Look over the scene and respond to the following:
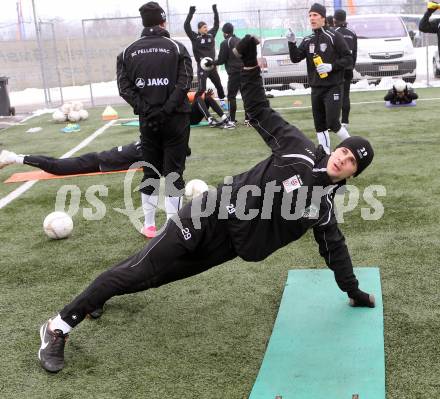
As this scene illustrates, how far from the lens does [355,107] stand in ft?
49.0

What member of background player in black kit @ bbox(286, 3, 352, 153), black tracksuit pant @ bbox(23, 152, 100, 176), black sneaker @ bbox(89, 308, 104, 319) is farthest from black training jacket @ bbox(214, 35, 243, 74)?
black sneaker @ bbox(89, 308, 104, 319)

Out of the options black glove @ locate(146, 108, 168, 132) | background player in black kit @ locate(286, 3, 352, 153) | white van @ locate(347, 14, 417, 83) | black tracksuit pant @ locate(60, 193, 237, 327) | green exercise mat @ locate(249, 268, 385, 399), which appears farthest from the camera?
white van @ locate(347, 14, 417, 83)

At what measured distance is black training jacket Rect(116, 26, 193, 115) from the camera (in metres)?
5.70

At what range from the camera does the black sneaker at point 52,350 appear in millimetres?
3883

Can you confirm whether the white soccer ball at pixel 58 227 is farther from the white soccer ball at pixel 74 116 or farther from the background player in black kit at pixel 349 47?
the white soccer ball at pixel 74 116

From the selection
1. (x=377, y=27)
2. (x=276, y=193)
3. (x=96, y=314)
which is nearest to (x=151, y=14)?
(x=276, y=193)

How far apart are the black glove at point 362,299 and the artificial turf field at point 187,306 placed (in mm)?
132

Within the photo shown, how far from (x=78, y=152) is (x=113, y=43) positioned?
16161 mm

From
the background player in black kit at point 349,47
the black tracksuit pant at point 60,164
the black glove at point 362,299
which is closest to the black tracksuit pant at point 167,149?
the black tracksuit pant at point 60,164

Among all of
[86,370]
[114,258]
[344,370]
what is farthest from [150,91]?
[344,370]

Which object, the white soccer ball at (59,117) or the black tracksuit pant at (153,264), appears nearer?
the black tracksuit pant at (153,264)

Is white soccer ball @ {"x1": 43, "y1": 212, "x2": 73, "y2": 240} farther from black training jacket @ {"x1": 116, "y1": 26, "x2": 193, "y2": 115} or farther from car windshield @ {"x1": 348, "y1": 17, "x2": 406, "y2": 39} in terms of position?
car windshield @ {"x1": 348, "y1": 17, "x2": 406, "y2": 39}

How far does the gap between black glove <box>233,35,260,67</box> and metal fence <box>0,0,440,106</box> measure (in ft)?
48.3

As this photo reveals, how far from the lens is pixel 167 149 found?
→ 232 inches
